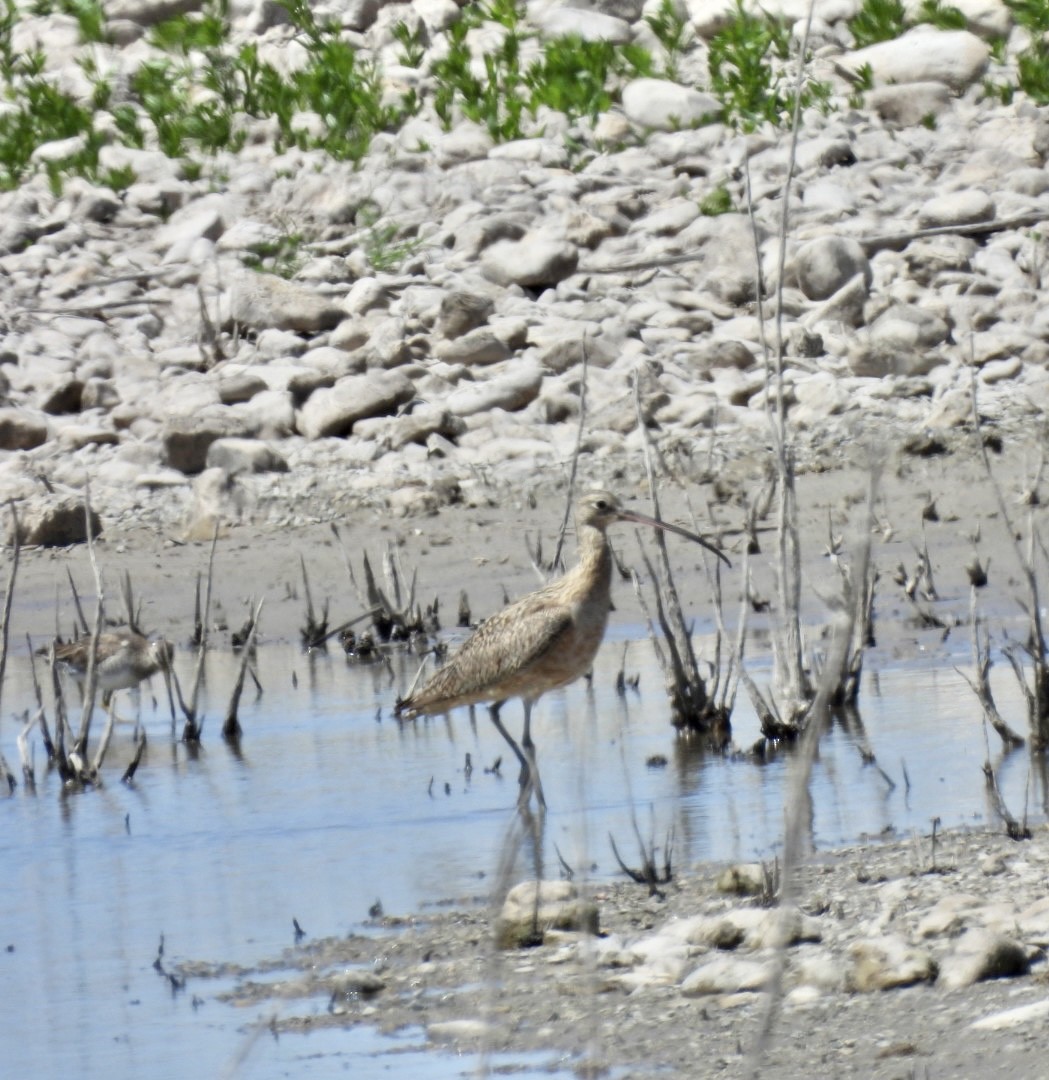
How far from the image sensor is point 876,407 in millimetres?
13844

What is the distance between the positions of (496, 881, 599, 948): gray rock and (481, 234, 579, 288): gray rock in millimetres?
10887

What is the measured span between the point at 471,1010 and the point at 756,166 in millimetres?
13139

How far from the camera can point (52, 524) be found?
1355 centimetres

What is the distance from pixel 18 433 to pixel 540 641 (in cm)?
758

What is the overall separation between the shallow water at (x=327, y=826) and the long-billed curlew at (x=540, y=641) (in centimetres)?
29

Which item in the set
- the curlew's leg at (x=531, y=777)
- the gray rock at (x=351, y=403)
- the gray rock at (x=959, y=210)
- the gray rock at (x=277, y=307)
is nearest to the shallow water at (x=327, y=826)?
the curlew's leg at (x=531, y=777)

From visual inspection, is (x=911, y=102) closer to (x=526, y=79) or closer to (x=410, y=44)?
(x=526, y=79)

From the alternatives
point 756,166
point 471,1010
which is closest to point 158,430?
point 756,166

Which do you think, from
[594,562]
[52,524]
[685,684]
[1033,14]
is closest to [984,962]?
[685,684]

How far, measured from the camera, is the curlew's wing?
28.6 ft

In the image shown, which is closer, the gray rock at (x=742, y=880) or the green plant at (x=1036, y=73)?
the gray rock at (x=742, y=880)

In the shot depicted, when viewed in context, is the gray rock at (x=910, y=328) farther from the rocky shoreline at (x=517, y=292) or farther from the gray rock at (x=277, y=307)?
the gray rock at (x=277, y=307)

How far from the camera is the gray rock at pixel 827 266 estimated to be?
15.7 metres

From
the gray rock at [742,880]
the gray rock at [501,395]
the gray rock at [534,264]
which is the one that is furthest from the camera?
the gray rock at [534,264]
